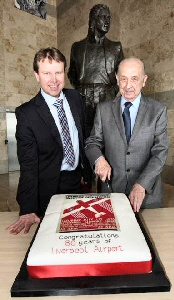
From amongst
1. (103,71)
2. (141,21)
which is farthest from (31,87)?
(103,71)

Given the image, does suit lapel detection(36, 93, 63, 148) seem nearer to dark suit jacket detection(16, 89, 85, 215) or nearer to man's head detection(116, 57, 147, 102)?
dark suit jacket detection(16, 89, 85, 215)

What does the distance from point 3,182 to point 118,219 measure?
5369 millimetres

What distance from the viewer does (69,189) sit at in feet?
6.41

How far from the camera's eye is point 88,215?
0.99 meters

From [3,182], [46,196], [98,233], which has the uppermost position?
[98,233]

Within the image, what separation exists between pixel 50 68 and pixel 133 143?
71cm

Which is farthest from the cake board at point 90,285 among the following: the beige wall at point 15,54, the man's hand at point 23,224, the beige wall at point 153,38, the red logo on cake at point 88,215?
the beige wall at point 15,54

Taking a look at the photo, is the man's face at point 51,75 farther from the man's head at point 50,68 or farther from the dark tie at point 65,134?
the dark tie at point 65,134

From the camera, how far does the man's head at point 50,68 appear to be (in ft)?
5.33

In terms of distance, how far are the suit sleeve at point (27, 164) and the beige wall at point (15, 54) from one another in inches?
221

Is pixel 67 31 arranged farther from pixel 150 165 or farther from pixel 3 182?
pixel 150 165

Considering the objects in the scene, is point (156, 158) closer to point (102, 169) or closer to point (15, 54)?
point (102, 169)

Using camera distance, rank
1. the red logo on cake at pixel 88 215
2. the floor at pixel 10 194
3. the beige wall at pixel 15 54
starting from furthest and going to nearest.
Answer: the beige wall at pixel 15 54
the floor at pixel 10 194
the red logo on cake at pixel 88 215

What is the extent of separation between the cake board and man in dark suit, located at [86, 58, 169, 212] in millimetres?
901
